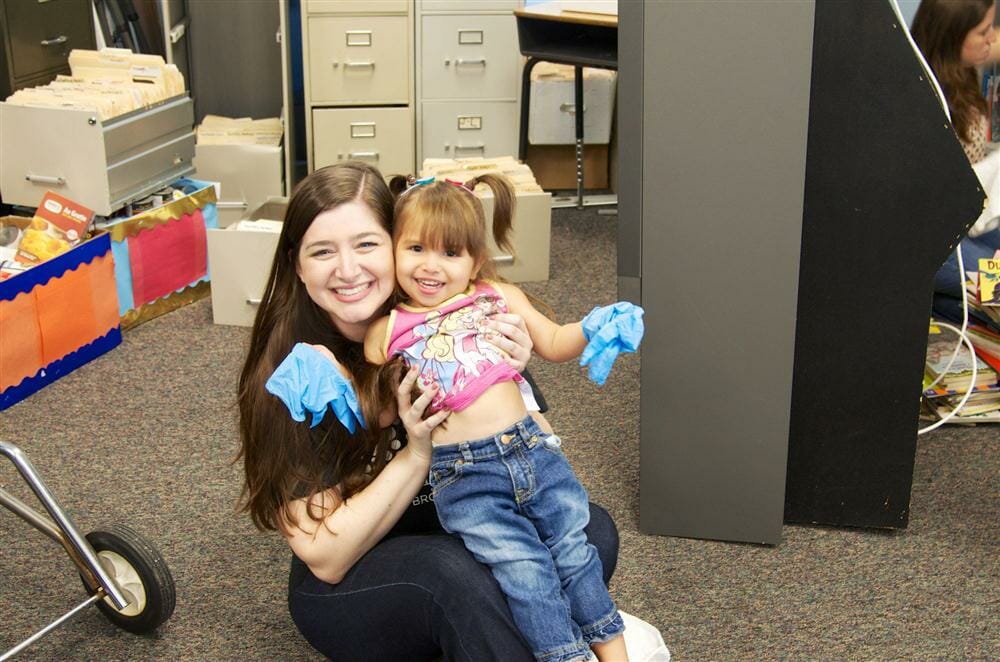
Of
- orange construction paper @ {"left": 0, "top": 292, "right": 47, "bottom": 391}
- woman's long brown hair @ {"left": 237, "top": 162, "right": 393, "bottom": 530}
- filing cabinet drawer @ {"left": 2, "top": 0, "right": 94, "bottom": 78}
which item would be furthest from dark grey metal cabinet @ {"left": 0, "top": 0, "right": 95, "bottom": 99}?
woman's long brown hair @ {"left": 237, "top": 162, "right": 393, "bottom": 530}

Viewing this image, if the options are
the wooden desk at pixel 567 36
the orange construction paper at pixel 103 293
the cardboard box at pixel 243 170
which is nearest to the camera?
the orange construction paper at pixel 103 293

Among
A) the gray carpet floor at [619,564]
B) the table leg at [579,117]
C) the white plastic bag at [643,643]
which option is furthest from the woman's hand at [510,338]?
the table leg at [579,117]

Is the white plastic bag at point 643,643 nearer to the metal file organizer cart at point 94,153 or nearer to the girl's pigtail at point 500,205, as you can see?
the girl's pigtail at point 500,205

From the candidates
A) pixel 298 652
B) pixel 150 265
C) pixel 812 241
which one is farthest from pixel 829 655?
pixel 150 265

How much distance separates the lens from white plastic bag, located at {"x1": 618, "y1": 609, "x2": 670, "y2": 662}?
1846mm

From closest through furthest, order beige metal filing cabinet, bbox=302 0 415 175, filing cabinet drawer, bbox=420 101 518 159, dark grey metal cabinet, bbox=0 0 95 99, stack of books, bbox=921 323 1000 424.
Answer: stack of books, bbox=921 323 1000 424 → dark grey metal cabinet, bbox=0 0 95 99 → beige metal filing cabinet, bbox=302 0 415 175 → filing cabinet drawer, bbox=420 101 518 159

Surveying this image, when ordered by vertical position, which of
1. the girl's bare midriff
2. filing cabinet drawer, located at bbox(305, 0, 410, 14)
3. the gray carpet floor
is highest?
filing cabinet drawer, located at bbox(305, 0, 410, 14)

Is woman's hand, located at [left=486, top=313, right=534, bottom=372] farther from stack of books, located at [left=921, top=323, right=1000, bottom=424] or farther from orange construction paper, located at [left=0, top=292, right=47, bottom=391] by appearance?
orange construction paper, located at [left=0, top=292, right=47, bottom=391]

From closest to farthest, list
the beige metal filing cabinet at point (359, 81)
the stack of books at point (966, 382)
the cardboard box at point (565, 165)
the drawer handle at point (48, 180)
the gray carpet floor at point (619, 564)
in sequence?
the gray carpet floor at point (619, 564) < the stack of books at point (966, 382) < the drawer handle at point (48, 180) < the beige metal filing cabinet at point (359, 81) < the cardboard box at point (565, 165)

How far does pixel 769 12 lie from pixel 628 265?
1.65 feet

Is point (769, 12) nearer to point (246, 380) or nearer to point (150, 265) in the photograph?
point (246, 380)

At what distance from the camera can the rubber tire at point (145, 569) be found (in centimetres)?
201

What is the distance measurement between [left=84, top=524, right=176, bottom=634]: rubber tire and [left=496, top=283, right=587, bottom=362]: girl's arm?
754mm

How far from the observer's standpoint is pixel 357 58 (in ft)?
14.4
